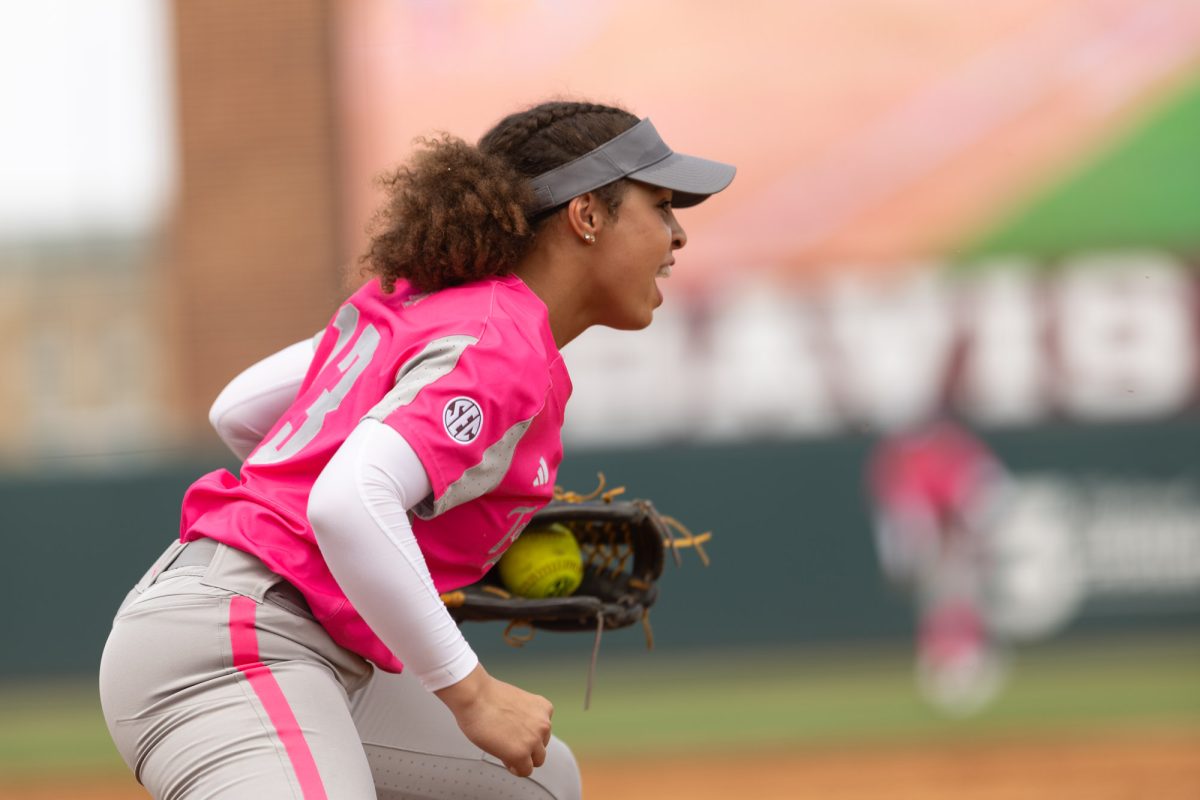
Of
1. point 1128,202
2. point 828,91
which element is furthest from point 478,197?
point 1128,202

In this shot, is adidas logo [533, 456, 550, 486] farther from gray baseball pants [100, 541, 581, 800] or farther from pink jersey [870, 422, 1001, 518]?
pink jersey [870, 422, 1001, 518]

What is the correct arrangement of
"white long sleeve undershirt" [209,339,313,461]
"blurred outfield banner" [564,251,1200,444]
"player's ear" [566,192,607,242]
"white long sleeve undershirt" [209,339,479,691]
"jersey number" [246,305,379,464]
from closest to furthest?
"white long sleeve undershirt" [209,339,479,691] → "jersey number" [246,305,379,464] → "player's ear" [566,192,607,242] → "white long sleeve undershirt" [209,339,313,461] → "blurred outfield banner" [564,251,1200,444]

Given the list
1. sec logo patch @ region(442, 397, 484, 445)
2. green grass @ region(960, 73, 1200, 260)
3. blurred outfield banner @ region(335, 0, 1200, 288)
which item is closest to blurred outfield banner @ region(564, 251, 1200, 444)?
green grass @ region(960, 73, 1200, 260)

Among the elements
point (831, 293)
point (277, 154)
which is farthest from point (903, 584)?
point (277, 154)

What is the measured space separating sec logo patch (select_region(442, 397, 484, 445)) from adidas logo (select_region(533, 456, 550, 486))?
0.23m

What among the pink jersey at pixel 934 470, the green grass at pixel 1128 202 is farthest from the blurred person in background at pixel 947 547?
the green grass at pixel 1128 202

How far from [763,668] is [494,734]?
21.6 ft

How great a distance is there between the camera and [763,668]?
8414 millimetres

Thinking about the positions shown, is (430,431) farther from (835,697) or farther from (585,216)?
(835,697)

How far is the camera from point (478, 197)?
2256mm

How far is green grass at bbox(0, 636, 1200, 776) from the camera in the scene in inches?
313

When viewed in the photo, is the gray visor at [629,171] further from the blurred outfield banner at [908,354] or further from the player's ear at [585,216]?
the blurred outfield banner at [908,354]

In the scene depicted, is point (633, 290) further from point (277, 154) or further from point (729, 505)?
point (277, 154)

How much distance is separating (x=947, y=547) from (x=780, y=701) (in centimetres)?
130
